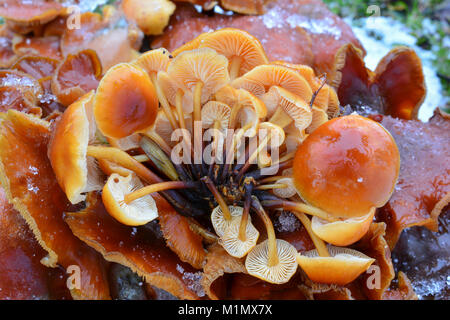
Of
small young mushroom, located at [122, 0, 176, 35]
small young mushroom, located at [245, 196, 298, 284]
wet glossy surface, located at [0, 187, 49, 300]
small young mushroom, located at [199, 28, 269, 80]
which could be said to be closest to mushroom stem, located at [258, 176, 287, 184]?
small young mushroom, located at [245, 196, 298, 284]

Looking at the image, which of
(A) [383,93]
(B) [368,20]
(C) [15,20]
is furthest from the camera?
(B) [368,20]

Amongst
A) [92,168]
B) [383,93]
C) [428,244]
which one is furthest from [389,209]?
[92,168]

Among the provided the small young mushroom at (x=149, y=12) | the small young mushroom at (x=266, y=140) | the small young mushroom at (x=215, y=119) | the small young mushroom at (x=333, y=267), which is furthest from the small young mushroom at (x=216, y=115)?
the small young mushroom at (x=149, y=12)

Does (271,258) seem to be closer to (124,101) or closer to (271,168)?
(271,168)

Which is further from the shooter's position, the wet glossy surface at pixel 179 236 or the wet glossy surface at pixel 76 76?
the wet glossy surface at pixel 76 76

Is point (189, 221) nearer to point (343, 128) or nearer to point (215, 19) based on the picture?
point (343, 128)

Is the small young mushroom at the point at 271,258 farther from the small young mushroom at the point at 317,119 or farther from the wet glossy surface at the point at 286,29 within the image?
the wet glossy surface at the point at 286,29

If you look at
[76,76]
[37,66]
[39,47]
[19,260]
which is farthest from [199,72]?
[39,47]

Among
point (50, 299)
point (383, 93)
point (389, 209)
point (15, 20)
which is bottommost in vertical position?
point (50, 299)
